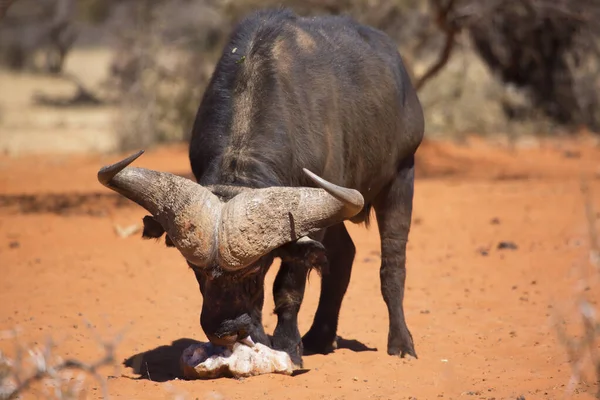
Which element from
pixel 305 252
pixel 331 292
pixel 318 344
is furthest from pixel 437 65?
pixel 305 252

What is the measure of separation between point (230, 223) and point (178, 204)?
0.37 metres

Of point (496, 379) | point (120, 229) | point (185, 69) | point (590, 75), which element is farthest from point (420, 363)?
point (590, 75)

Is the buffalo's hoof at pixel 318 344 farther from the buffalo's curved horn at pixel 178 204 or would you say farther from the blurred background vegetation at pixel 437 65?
the blurred background vegetation at pixel 437 65

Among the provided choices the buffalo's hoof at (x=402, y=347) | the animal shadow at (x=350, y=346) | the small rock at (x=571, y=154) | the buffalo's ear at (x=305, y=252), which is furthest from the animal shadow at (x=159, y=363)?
the small rock at (x=571, y=154)

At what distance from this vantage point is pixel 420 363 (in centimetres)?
697

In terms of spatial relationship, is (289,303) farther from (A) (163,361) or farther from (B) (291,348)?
(A) (163,361)

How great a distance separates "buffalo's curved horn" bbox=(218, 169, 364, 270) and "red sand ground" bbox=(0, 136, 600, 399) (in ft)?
3.20

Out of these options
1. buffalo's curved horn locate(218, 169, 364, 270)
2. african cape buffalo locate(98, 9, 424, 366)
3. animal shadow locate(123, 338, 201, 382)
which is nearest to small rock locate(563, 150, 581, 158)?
african cape buffalo locate(98, 9, 424, 366)

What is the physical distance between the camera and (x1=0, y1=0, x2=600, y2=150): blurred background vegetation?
18.8 metres

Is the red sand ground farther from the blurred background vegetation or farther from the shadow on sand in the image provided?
the blurred background vegetation

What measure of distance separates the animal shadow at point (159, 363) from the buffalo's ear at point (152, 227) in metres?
1.06

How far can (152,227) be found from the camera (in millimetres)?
6008

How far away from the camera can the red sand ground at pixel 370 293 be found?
6.25 meters

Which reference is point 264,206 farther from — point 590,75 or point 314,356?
point 590,75
